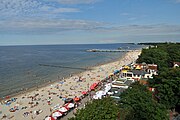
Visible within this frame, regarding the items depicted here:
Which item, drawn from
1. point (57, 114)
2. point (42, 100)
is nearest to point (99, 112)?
point (57, 114)

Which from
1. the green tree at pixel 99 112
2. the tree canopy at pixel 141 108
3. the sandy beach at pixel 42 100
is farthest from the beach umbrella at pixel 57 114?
the green tree at pixel 99 112

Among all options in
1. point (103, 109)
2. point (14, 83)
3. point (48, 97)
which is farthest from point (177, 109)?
point (14, 83)

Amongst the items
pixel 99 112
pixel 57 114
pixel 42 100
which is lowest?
pixel 42 100

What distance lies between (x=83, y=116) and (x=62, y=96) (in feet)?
72.2

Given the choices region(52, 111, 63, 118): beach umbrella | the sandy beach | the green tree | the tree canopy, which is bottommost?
the sandy beach

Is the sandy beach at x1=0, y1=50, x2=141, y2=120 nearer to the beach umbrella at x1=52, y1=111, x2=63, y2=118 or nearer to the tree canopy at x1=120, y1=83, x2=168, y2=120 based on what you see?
the beach umbrella at x1=52, y1=111, x2=63, y2=118

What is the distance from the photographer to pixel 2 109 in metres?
32.4

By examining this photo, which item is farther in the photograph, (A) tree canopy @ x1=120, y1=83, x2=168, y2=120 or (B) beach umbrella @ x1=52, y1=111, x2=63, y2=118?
(B) beach umbrella @ x1=52, y1=111, x2=63, y2=118

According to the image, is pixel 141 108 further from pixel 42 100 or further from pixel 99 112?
pixel 42 100

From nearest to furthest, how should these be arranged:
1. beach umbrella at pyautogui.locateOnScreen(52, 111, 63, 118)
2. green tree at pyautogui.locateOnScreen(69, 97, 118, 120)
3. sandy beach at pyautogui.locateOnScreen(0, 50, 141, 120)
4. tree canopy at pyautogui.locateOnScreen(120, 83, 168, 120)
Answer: green tree at pyautogui.locateOnScreen(69, 97, 118, 120), tree canopy at pyautogui.locateOnScreen(120, 83, 168, 120), beach umbrella at pyautogui.locateOnScreen(52, 111, 63, 118), sandy beach at pyautogui.locateOnScreen(0, 50, 141, 120)

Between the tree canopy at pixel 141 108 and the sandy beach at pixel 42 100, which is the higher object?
the tree canopy at pixel 141 108

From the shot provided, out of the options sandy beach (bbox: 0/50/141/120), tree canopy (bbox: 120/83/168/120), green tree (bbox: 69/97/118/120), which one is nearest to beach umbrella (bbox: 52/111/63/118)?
sandy beach (bbox: 0/50/141/120)

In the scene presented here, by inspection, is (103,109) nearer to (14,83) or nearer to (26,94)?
(26,94)

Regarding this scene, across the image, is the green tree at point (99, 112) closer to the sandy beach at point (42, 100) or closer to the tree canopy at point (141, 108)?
the tree canopy at point (141, 108)
